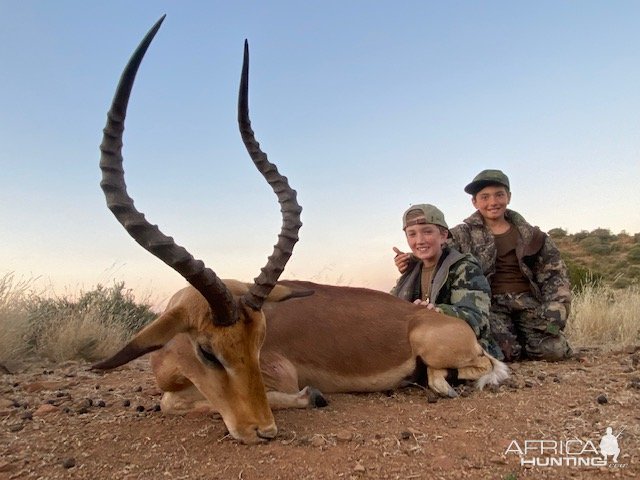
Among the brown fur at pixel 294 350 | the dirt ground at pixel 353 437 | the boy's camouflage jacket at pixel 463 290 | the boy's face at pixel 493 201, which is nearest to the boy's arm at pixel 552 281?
the boy's face at pixel 493 201

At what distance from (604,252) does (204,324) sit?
37.2m

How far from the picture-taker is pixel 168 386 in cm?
497

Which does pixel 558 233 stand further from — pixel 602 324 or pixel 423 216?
pixel 423 216

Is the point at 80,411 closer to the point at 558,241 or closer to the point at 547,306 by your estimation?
the point at 547,306

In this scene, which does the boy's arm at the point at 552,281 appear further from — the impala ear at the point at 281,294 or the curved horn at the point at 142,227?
the curved horn at the point at 142,227

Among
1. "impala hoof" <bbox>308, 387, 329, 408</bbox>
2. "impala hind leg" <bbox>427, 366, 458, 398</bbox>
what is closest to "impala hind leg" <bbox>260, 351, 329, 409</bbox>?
"impala hoof" <bbox>308, 387, 329, 408</bbox>

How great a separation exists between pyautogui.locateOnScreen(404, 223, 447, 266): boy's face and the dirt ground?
72.4 inches

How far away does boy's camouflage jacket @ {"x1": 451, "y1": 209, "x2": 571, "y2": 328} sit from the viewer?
8695mm

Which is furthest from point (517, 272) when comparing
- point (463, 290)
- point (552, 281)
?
point (463, 290)

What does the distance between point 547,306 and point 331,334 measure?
4038 mm

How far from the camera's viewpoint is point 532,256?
8.88 metres

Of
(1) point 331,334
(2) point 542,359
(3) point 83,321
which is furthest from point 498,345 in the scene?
(3) point 83,321

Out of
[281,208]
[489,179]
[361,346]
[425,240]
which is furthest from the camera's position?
[489,179]

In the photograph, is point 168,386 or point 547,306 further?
point 547,306
